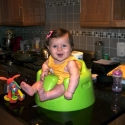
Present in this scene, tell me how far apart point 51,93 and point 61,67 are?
0.16 m

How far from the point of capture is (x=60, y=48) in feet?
3.49

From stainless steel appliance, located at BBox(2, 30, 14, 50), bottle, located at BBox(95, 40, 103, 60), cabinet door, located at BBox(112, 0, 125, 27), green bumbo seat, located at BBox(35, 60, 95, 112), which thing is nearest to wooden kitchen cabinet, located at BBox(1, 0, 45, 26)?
stainless steel appliance, located at BBox(2, 30, 14, 50)

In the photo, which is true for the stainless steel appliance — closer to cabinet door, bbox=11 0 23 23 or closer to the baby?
cabinet door, bbox=11 0 23 23

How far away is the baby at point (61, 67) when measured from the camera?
3.25 ft

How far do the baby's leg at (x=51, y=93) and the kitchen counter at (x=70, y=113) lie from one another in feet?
0.29

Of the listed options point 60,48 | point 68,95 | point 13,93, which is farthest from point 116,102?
point 13,93

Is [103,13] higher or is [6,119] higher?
[103,13]

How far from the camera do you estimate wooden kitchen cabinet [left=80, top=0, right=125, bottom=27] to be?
1.50m

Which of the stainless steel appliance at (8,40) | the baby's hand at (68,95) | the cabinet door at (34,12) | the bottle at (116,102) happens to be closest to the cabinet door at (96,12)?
the bottle at (116,102)

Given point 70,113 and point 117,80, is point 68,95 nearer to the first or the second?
point 70,113

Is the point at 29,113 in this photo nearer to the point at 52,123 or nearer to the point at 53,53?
the point at 52,123

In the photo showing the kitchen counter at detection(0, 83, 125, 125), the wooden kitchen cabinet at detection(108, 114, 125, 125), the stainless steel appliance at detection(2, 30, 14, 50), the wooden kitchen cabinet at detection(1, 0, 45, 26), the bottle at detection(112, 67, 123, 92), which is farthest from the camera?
the stainless steel appliance at detection(2, 30, 14, 50)

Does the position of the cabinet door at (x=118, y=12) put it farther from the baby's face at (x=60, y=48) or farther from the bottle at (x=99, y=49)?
the baby's face at (x=60, y=48)

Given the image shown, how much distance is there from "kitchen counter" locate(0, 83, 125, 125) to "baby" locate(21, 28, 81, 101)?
88 millimetres
